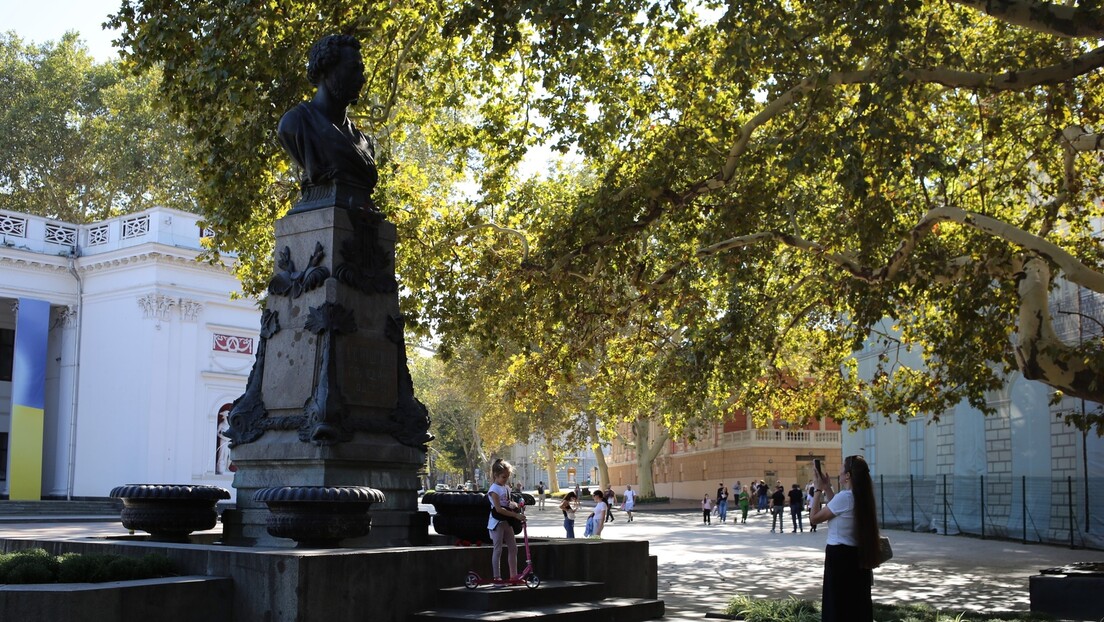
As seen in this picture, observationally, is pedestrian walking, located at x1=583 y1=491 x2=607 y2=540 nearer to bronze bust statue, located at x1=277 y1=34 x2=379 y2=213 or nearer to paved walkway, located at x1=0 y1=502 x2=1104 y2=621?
paved walkway, located at x1=0 y1=502 x2=1104 y2=621

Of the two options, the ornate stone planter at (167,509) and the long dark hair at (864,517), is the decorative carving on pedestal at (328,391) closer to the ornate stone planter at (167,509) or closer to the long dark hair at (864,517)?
the ornate stone planter at (167,509)

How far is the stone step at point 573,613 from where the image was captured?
8.48 meters

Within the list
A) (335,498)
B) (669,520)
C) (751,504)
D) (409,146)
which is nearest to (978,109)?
(335,498)

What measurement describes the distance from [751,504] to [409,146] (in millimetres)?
30476

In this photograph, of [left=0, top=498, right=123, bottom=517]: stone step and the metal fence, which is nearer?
the metal fence

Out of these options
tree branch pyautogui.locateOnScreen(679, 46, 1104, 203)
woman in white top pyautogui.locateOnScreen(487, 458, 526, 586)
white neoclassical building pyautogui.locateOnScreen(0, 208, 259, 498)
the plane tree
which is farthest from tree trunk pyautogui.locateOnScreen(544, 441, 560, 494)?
woman in white top pyautogui.locateOnScreen(487, 458, 526, 586)

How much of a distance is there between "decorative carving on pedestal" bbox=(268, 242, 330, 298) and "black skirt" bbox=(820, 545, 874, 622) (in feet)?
16.1

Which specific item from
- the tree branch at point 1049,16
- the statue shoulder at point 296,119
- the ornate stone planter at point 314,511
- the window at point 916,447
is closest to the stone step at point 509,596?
the ornate stone planter at point 314,511

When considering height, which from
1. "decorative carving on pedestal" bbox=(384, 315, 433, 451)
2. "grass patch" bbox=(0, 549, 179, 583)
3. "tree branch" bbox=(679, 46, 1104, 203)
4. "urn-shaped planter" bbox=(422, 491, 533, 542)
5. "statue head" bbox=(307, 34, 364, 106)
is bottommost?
"grass patch" bbox=(0, 549, 179, 583)

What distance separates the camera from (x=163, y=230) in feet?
136

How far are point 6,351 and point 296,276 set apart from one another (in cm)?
3926

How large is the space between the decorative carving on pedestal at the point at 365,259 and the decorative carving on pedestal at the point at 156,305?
109 feet

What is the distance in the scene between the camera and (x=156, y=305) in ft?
137

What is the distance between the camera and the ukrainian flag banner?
39.1 meters
